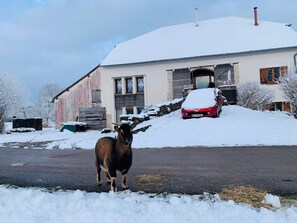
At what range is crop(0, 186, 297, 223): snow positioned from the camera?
4441 mm

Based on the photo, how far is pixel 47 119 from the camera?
272ft

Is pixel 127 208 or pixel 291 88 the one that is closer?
pixel 127 208

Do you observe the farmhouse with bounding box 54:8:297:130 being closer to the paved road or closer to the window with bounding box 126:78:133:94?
the window with bounding box 126:78:133:94

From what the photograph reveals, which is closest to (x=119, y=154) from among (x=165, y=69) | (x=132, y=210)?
(x=132, y=210)

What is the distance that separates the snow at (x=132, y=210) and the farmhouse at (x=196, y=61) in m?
26.2

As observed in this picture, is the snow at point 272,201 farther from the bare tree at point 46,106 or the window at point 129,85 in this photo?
the bare tree at point 46,106

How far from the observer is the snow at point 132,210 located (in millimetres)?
4441

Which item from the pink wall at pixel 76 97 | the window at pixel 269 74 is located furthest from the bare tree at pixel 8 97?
the window at pixel 269 74

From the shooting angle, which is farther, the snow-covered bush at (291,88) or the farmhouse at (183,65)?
the farmhouse at (183,65)

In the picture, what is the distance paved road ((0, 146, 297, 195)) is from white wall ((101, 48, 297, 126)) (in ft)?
70.6

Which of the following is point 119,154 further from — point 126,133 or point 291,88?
point 291,88

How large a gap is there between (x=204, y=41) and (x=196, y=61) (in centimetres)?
298

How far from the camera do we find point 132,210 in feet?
15.7

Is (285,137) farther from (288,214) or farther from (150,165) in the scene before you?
(288,214)
